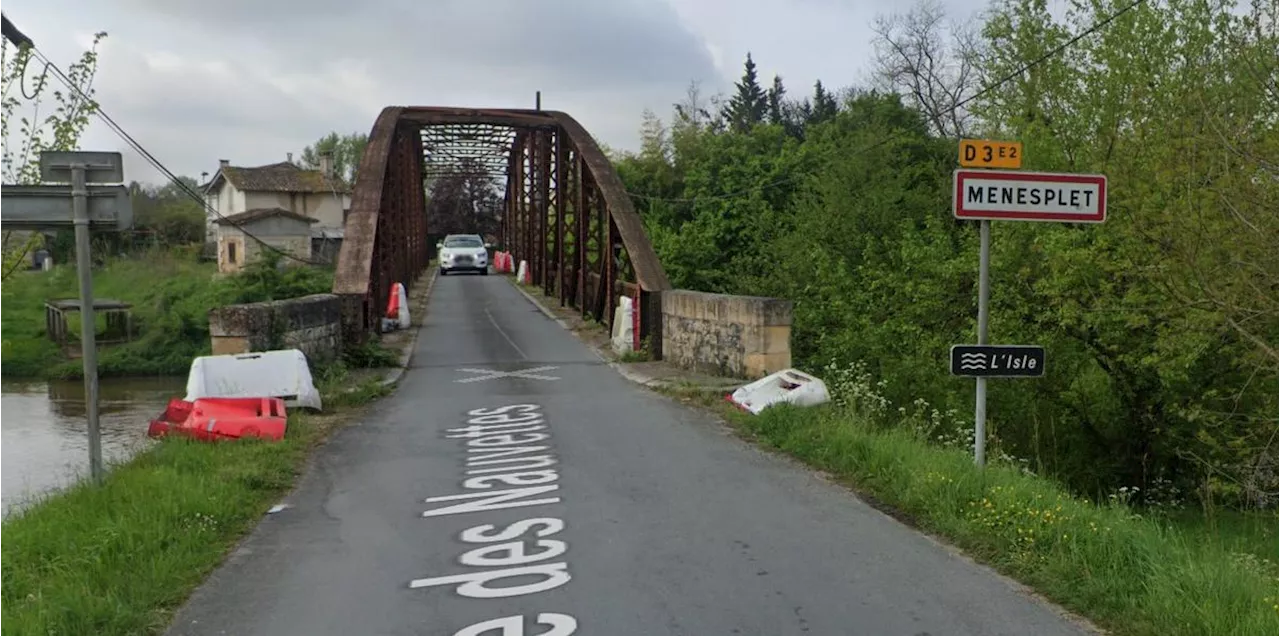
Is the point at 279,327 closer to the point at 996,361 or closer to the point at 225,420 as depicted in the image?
the point at 225,420

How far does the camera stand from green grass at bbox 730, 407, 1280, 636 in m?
4.32

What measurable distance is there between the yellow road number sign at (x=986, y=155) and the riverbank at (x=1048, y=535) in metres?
2.11

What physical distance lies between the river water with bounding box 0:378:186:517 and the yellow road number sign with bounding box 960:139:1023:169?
731 centimetres

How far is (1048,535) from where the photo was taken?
536cm

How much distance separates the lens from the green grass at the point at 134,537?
4.48m

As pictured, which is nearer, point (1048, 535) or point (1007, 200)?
point (1048, 535)

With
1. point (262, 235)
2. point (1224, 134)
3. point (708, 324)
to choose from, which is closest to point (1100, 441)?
point (708, 324)

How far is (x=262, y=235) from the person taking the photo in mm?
58750

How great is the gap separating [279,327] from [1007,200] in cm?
813

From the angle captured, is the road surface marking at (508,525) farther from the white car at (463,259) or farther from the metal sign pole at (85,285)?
the white car at (463,259)

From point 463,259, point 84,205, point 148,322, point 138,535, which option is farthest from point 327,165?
point 138,535

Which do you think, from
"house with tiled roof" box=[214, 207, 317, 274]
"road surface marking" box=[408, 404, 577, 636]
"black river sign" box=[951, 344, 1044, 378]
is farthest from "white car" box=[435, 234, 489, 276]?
"black river sign" box=[951, 344, 1044, 378]

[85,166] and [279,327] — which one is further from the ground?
[85,166]

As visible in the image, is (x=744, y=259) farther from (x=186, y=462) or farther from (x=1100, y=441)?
(x=186, y=462)
